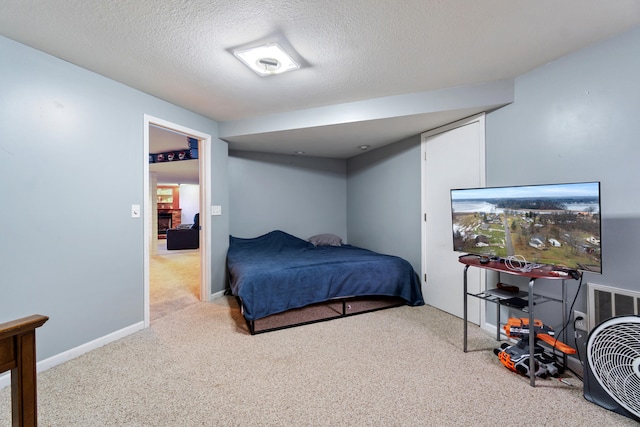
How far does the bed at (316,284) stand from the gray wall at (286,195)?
805 mm

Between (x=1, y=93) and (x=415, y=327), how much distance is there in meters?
3.57

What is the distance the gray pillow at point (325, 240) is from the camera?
4.38 metres

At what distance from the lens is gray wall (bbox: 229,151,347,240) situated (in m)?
4.14

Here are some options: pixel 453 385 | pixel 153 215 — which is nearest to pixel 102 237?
pixel 453 385

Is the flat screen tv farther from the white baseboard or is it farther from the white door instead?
the white baseboard

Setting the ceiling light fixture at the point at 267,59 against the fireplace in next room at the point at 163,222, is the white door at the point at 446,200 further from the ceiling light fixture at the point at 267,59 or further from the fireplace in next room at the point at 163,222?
the fireplace in next room at the point at 163,222

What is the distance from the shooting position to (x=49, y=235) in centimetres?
197

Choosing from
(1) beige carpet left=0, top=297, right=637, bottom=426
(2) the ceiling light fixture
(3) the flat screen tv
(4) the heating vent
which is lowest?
(1) beige carpet left=0, top=297, right=637, bottom=426

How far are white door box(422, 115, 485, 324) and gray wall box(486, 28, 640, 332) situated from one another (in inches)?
15.3

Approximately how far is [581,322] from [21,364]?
9.41 ft

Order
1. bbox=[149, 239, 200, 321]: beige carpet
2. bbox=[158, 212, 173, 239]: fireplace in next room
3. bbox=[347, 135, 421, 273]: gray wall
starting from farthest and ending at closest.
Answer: bbox=[158, 212, 173, 239]: fireplace in next room, bbox=[347, 135, 421, 273]: gray wall, bbox=[149, 239, 200, 321]: beige carpet

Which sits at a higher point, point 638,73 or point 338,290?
point 638,73

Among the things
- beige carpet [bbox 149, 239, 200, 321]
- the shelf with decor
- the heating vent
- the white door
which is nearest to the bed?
the white door

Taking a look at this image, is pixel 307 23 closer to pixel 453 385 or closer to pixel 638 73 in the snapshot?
pixel 638 73
